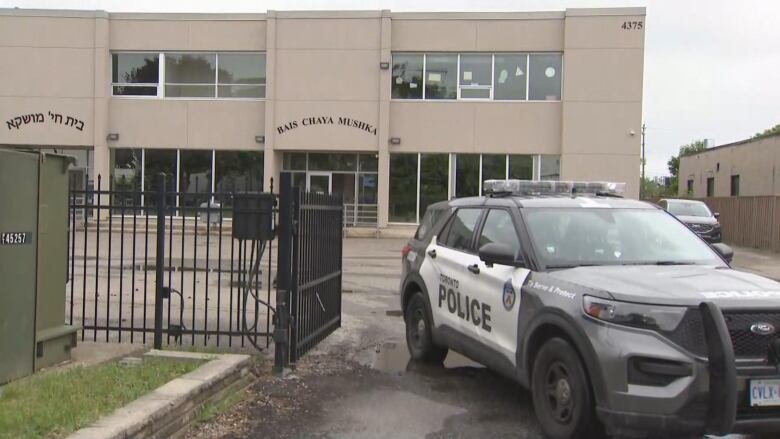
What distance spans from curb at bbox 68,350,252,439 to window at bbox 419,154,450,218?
19010 millimetres

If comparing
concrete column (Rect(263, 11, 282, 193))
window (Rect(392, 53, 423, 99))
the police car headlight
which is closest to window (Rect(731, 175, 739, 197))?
window (Rect(392, 53, 423, 99))

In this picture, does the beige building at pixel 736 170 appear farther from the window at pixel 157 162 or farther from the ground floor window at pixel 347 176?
the window at pixel 157 162

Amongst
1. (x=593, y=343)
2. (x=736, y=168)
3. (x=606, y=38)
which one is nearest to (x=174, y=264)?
(x=593, y=343)

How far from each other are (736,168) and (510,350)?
33.7 metres

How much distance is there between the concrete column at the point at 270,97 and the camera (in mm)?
24422

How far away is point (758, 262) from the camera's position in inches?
736

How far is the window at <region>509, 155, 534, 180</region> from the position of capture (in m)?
24.5

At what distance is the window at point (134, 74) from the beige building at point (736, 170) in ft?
83.6

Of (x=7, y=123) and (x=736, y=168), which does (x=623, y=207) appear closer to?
(x=7, y=123)

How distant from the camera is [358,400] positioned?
559cm

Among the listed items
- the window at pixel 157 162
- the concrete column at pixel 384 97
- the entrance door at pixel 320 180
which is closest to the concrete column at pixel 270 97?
the entrance door at pixel 320 180

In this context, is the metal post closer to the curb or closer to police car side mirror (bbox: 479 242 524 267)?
the curb

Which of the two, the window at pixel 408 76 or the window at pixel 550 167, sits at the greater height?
the window at pixel 408 76

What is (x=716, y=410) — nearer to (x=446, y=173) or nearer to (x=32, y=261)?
(x=32, y=261)
